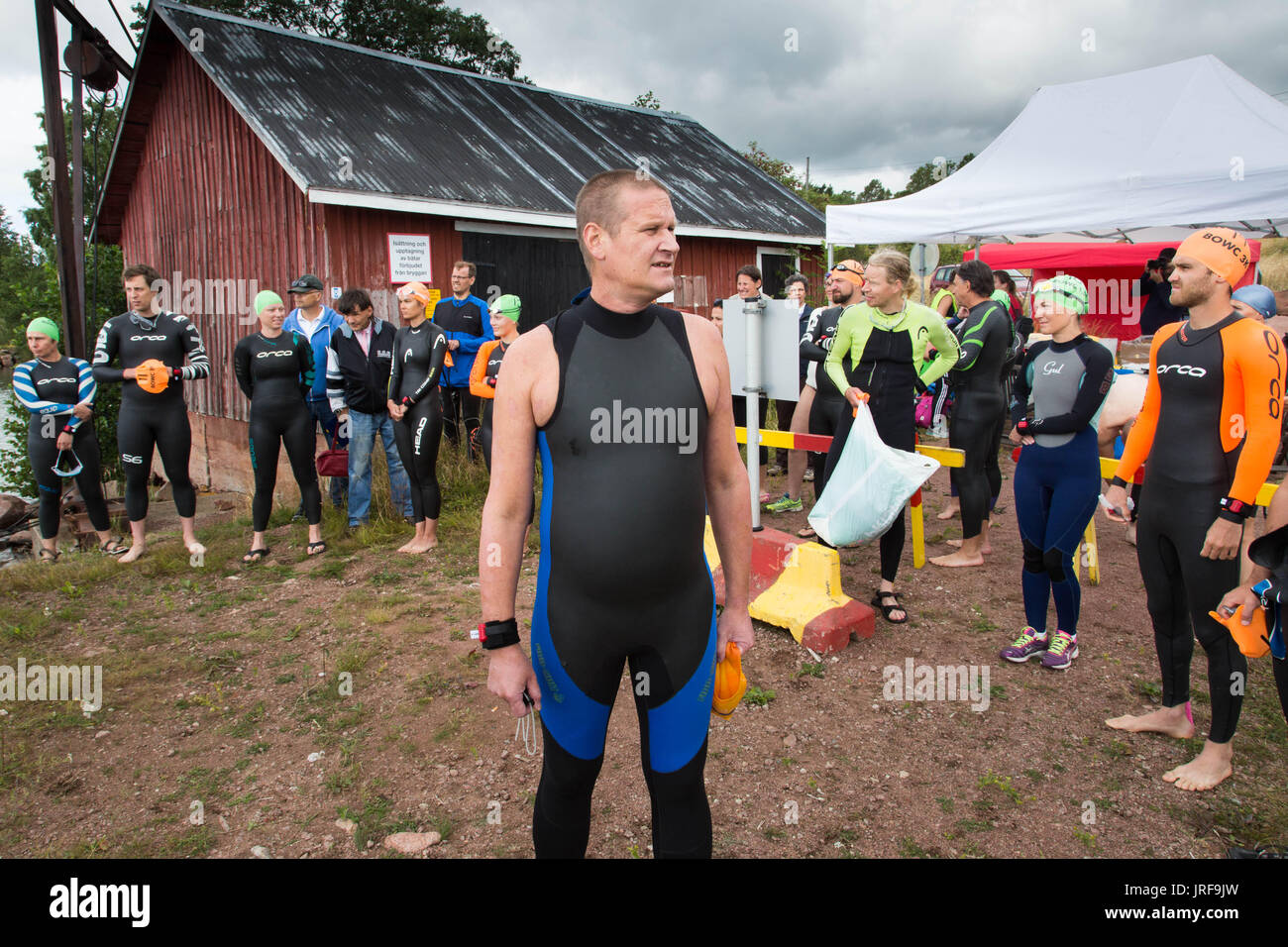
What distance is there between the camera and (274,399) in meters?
6.70

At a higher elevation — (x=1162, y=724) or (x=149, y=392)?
(x=149, y=392)

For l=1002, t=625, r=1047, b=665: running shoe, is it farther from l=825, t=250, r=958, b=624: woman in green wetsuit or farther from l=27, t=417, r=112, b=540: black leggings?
l=27, t=417, r=112, b=540: black leggings

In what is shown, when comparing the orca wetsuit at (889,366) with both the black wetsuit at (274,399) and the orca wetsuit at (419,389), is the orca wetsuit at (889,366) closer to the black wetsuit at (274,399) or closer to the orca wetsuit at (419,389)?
the orca wetsuit at (419,389)

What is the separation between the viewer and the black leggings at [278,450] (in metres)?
6.72

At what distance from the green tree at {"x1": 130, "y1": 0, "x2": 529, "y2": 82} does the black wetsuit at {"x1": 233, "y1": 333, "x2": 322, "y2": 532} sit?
20.0 metres

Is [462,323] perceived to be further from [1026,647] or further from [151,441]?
[1026,647]

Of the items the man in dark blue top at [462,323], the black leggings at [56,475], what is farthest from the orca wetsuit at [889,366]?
the black leggings at [56,475]

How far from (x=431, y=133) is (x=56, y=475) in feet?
24.7

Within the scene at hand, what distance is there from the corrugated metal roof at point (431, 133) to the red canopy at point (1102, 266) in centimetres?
427

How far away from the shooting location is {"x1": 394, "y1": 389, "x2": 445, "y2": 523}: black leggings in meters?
6.80

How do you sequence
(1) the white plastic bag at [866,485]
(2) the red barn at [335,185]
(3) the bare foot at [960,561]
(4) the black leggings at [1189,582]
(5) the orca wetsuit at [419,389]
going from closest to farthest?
1. (4) the black leggings at [1189,582]
2. (1) the white plastic bag at [866,485]
3. (3) the bare foot at [960,561]
4. (5) the orca wetsuit at [419,389]
5. (2) the red barn at [335,185]

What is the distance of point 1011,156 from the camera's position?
30.4 ft

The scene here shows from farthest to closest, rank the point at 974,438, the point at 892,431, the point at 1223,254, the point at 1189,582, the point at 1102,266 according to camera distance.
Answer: the point at 1102,266 → the point at 974,438 → the point at 892,431 → the point at 1189,582 → the point at 1223,254

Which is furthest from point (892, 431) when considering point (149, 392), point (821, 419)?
point (149, 392)
